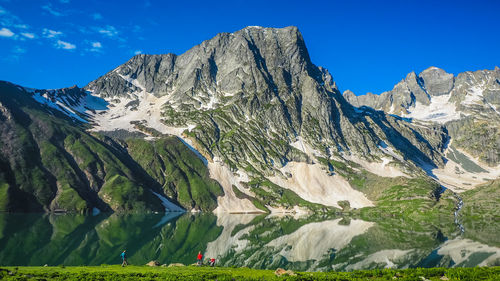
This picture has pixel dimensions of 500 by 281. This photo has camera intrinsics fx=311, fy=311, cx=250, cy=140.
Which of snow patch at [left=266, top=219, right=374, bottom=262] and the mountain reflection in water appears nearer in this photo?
the mountain reflection in water

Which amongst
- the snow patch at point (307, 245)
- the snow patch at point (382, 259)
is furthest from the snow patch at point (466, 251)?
the snow patch at point (307, 245)

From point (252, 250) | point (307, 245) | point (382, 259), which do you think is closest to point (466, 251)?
point (382, 259)

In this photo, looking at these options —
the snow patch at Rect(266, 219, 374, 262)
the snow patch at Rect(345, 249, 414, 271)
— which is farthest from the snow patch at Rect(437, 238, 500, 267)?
the snow patch at Rect(266, 219, 374, 262)

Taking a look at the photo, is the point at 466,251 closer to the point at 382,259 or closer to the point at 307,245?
the point at 382,259

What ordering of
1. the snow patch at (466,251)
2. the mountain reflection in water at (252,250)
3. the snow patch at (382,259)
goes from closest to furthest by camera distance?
1. the snow patch at (382,259)
2. the mountain reflection in water at (252,250)
3. the snow patch at (466,251)

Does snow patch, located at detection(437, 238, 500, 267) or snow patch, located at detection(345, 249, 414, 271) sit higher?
snow patch, located at detection(345, 249, 414, 271)

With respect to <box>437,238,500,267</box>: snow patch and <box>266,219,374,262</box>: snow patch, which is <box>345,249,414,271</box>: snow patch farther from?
<box>437,238,500,267</box>: snow patch

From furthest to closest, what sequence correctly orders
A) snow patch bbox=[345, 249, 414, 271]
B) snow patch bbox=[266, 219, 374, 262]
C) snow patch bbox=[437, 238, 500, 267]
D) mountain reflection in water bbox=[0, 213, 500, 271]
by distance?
1. snow patch bbox=[266, 219, 374, 262]
2. snow patch bbox=[437, 238, 500, 267]
3. mountain reflection in water bbox=[0, 213, 500, 271]
4. snow patch bbox=[345, 249, 414, 271]

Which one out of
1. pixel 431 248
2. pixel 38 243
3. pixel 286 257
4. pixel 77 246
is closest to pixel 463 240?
pixel 431 248

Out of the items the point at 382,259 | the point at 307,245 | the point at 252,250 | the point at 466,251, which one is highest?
the point at 252,250

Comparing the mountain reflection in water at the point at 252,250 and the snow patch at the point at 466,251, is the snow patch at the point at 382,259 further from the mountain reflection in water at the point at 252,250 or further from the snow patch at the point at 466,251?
the snow patch at the point at 466,251

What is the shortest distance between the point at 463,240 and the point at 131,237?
122247mm

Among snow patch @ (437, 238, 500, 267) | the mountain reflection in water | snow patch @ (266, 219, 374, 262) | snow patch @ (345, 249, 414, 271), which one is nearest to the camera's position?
snow patch @ (345, 249, 414, 271)

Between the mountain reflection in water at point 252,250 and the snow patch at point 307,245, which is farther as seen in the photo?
the snow patch at point 307,245
